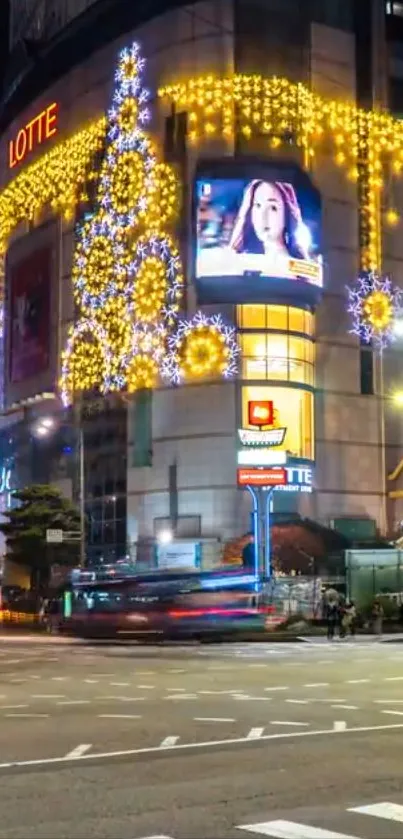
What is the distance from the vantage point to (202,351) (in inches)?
2363

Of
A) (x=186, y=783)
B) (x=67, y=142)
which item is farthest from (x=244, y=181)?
(x=186, y=783)

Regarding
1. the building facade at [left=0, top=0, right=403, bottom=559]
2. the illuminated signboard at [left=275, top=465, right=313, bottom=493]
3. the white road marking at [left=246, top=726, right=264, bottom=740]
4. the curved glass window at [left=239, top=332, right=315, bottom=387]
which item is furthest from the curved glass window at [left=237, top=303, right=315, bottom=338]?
the white road marking at [left=246, top=726, right=264, bottom=740]

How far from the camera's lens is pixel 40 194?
73625 mm

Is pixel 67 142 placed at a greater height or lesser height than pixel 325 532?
greater

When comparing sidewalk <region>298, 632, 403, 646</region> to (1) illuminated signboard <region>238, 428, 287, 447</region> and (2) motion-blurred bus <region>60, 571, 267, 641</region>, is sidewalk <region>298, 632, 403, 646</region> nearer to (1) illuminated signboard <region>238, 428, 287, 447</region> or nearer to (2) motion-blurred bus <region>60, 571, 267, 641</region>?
(2) motion-blurred bus <region>60, 571, 267, 641</region>

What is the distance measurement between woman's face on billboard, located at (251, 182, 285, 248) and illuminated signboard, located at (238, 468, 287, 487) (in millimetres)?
14414

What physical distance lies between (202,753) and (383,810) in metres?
3.63

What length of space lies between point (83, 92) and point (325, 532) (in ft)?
108

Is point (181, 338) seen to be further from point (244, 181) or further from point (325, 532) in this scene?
point (325, 532)

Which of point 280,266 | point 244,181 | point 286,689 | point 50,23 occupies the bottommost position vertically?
point 286,689

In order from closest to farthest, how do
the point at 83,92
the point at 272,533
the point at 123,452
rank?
the point at 272,533 → the point at 123,452 → the point at 83,92

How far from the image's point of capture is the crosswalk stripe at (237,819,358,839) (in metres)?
8.02

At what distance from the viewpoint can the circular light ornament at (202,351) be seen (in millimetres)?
59781

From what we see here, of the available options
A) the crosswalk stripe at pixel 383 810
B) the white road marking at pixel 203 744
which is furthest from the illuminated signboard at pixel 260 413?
the crosswalk stripe at pixel 383 810
